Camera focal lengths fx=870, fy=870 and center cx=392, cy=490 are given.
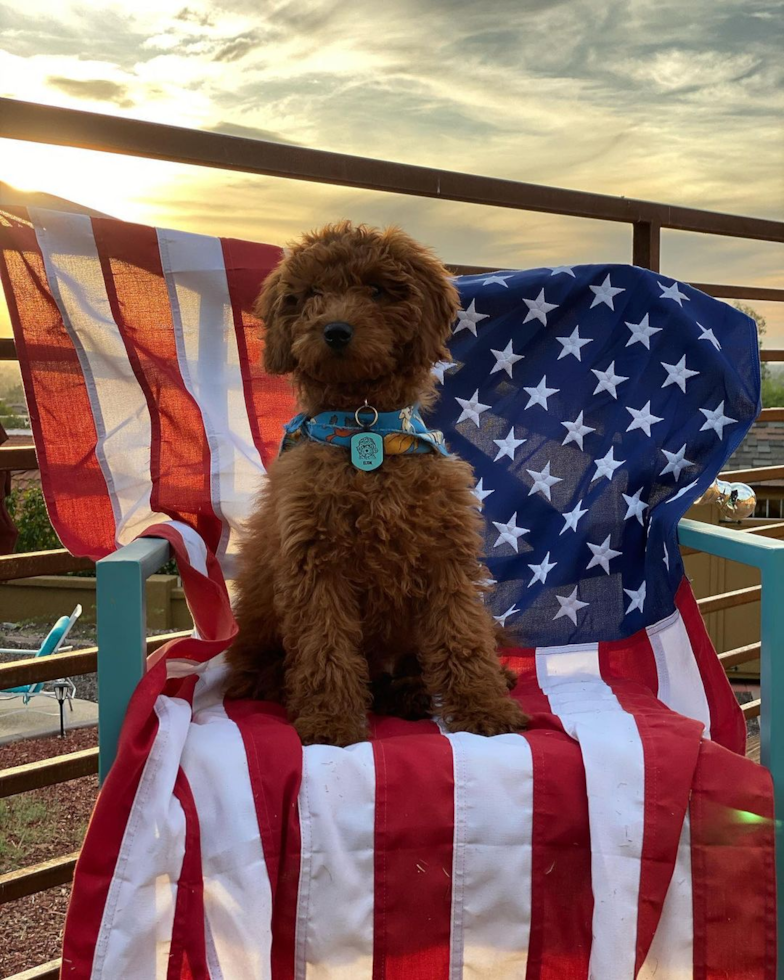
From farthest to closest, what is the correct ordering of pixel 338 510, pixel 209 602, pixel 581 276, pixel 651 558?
pixel 581 276 → pixel 651 558 → pixel 209 602 → pixel 338 510

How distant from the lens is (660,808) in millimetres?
1530

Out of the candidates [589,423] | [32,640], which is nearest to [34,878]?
[589,423]

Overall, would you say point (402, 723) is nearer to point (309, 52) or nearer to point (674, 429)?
point (674, 429)

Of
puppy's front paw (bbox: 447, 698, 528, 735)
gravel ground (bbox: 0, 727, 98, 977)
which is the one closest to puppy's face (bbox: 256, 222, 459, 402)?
puppy's front paw (bbox: 447, 698, 528, 735)

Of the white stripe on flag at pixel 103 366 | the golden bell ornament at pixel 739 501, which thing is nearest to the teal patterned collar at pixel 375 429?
the white stripe on flag at pixel 103 366

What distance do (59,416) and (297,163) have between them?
3.22ft

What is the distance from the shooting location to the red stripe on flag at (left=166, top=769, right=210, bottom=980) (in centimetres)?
140

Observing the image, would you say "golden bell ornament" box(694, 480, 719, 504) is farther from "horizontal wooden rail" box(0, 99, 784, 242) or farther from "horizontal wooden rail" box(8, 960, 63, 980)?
"horizontal wooden rail" box(8, 960, 63, 980)

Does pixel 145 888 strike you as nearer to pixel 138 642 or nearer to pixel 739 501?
pixel 138 642

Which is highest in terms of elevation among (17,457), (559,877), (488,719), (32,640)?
(17,457)

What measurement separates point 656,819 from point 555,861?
19 centimetres

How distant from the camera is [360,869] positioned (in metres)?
1.48

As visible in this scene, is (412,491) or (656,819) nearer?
(656,819)

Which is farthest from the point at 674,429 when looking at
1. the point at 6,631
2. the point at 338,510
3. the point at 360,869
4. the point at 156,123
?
the point at 6,631
